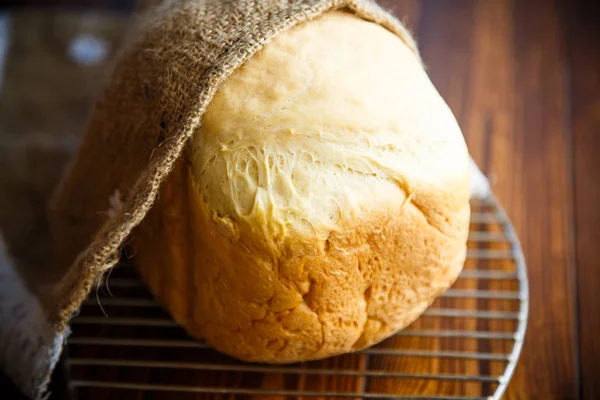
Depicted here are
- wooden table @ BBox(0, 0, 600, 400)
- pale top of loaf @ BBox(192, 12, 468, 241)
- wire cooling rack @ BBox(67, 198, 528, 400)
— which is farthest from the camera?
wooden table @ BBox(0, 0, 600, 400)

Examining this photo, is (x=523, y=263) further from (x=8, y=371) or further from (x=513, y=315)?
(x=8, y=371)

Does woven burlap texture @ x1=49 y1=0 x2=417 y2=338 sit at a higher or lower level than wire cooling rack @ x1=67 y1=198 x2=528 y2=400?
higher

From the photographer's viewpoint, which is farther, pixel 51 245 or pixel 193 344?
pixel 51 245

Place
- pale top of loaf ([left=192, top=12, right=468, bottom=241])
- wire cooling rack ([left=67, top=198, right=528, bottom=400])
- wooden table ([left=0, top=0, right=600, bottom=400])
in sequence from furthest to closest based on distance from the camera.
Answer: wooden table ([left=0, top=0, right=600, bottom=400]) < wire cooling rack ([left=67, top=198, right=528, bottom=400]) < pale top of loaf ([left=192, top=12, right=468, bottom=241])

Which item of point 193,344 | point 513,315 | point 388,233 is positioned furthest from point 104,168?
point 513,315

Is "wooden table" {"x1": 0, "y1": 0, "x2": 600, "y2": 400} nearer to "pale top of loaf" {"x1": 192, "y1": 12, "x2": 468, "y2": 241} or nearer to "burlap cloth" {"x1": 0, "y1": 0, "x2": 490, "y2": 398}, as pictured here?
"burlap cloth" {"x1": 0, "y1": 0, "x2": 490, "y2": 398}

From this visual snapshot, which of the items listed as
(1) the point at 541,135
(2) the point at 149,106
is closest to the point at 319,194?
(2) the point at 149,106

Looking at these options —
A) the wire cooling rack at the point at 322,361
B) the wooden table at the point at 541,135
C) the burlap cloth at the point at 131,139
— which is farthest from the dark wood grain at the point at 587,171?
the burlap cloth at the point at 131,139

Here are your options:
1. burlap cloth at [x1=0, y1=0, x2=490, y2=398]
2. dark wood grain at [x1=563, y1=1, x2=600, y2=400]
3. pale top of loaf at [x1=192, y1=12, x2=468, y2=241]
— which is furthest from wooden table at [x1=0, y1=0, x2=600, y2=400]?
pale top of loaf at [x1=192, y1=12, x2=468, y2=241]
